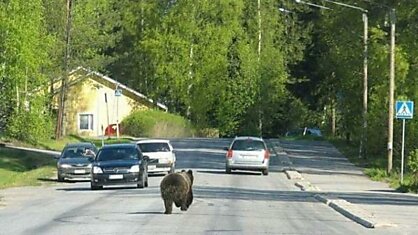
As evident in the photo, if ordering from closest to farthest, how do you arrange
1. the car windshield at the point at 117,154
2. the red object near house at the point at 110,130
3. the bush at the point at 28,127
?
1. the car windshield at the point at 117,154
2. the bush at the point at 28,127
3. the red object near house at the point at 110,130

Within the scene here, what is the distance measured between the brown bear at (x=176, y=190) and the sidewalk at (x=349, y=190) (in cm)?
379

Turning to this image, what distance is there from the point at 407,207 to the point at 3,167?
86.3 feet

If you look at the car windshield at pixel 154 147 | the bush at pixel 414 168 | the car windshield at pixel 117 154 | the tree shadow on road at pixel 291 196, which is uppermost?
the car windshield at pixel 117 154

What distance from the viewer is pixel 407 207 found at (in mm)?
29062

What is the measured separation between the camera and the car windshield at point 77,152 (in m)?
43.1

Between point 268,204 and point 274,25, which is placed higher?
point 274,25

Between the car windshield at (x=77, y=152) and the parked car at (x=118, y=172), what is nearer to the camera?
the parked car at (x=118, y=172)

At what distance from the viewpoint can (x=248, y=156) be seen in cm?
4488

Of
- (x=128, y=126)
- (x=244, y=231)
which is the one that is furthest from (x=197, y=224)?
(x=128, y=126)

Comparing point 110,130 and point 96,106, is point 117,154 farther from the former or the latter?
point 96,106

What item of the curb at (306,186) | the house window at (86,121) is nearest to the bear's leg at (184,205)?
the curb at (306,186)

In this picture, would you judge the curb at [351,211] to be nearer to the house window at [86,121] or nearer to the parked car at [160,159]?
the parked car at [160,159]

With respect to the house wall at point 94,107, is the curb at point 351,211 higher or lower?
lower

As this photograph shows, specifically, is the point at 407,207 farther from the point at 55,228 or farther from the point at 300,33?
the point at 300,33
